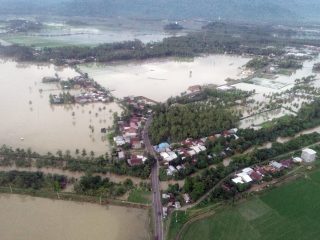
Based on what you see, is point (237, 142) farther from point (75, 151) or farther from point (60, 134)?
point (60, 134)

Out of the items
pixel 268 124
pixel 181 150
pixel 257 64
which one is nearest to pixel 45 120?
pixel 181 150

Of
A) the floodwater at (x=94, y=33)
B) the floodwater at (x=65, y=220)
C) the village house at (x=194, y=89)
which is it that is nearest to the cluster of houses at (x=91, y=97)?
the village house at (x=194, y=89)

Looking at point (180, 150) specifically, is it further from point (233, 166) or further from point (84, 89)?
point (84, 89)

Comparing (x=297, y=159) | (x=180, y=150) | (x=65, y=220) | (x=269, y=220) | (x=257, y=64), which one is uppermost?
(x=257, y=64)

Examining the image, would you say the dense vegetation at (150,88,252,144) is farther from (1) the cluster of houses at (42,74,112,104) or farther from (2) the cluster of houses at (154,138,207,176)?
(1) the cluster of houses at (42,74,112,104)

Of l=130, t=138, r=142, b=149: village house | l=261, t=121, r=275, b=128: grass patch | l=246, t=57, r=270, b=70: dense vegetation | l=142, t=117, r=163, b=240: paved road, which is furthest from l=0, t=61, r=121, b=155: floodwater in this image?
l=246, t=57, r=270, b=70: dense vegetation

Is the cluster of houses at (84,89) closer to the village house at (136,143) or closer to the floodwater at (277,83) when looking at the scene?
the village house at (136,143)

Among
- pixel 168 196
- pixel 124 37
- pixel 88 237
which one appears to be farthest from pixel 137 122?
pixel 124 37
